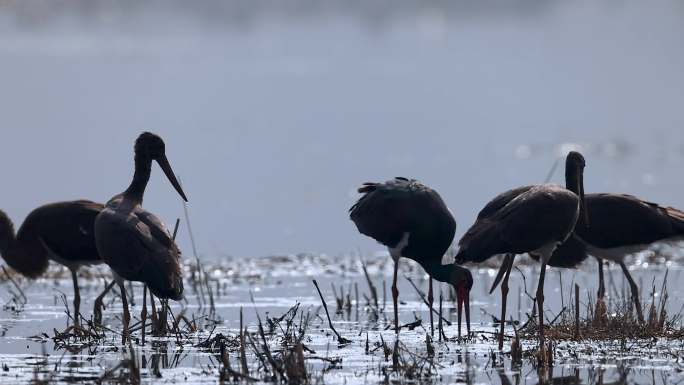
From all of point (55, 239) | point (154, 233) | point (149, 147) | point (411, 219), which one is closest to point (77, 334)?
point (154, 233)

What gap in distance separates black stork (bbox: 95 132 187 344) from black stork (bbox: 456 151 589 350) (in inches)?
85.5

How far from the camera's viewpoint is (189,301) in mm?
14031

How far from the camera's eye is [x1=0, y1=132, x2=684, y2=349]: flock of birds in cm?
1078

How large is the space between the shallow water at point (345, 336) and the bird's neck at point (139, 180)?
3.65 ft

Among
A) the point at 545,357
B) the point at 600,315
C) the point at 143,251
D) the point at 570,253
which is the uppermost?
the point at 570,253

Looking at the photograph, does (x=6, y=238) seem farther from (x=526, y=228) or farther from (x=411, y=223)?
(x=526, y=228)

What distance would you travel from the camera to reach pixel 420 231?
39.3ft

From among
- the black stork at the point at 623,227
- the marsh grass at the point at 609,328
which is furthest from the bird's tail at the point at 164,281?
the black stork at the point at 623,227

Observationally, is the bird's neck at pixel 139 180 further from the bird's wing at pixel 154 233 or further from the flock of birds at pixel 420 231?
the bird's wing at pixel 154 233

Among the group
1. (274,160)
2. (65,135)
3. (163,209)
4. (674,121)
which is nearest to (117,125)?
(65,135)

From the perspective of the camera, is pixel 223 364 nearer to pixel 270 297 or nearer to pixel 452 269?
pixel 452 269

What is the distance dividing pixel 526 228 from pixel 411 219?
1.52m

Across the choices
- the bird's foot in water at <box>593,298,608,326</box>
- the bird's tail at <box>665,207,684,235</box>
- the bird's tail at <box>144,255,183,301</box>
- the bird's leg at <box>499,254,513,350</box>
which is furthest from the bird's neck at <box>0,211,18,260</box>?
the bird's tail at <box>665,207,684,235</box>

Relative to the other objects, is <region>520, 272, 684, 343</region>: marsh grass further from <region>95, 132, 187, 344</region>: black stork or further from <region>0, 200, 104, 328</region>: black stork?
<region>0, 200, 104, 328</region>: black stork
